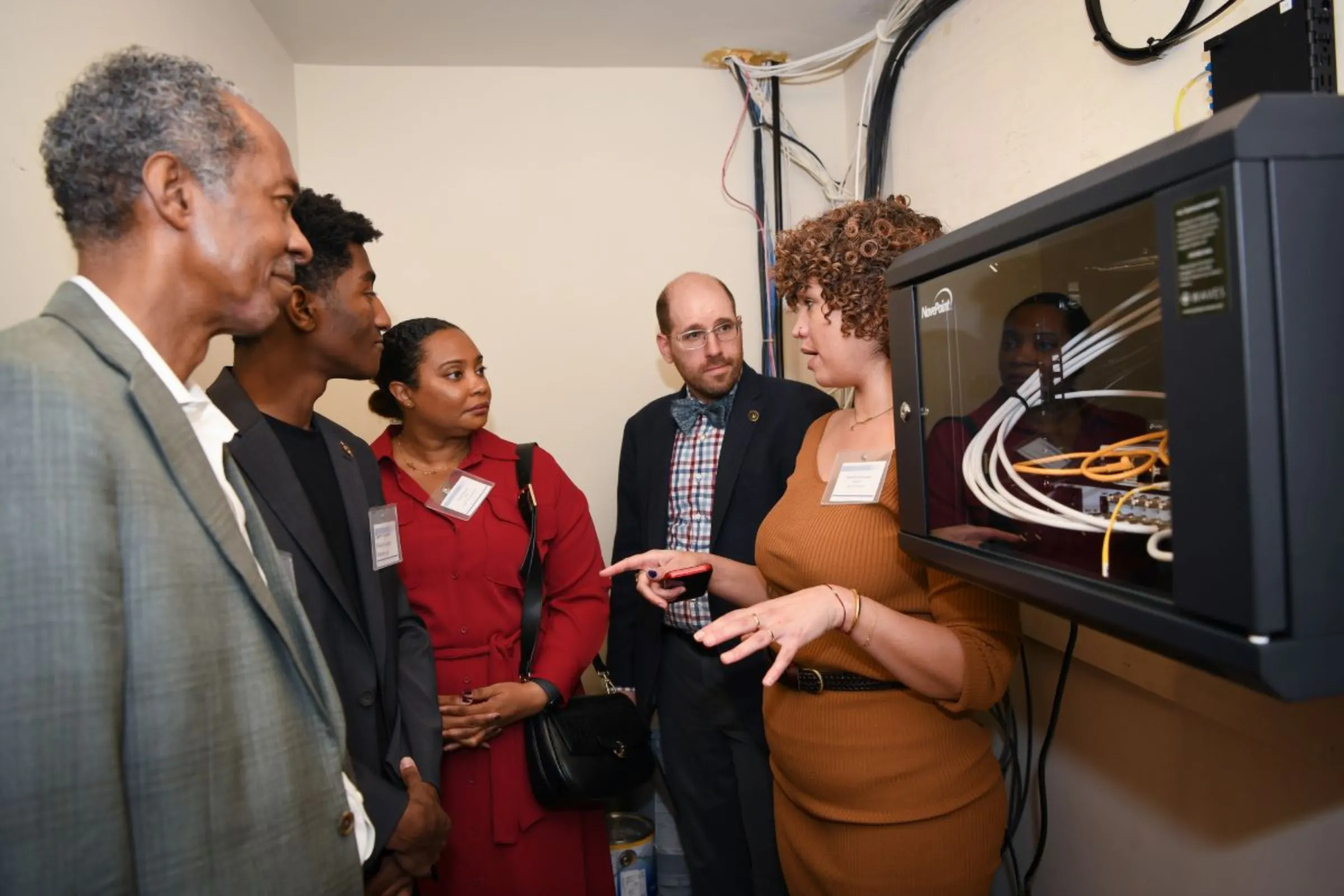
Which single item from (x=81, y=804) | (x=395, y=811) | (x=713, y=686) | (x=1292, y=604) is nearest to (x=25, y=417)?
(x=81, y=804)

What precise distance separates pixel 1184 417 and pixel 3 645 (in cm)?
92

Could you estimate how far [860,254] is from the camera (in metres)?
1.30

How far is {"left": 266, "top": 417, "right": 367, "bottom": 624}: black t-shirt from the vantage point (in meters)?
1.37

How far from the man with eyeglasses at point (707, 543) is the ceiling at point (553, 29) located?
0.84 m

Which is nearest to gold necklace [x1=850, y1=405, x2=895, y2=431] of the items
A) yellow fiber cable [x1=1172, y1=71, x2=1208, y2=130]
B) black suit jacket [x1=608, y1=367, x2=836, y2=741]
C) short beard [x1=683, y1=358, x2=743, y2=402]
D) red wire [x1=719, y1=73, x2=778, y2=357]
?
black suit jacket [x1=608, y1=367, x2=836, y2=741]

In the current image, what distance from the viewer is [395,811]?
1243 millimetres

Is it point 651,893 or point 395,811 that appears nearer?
point 395,811

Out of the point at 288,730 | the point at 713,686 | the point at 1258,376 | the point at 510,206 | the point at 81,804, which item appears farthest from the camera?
the point at 510,206

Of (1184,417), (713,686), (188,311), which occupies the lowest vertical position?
(713,686)

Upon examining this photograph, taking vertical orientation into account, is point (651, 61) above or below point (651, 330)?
above

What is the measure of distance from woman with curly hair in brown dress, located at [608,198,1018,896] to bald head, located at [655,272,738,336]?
2.85 ft

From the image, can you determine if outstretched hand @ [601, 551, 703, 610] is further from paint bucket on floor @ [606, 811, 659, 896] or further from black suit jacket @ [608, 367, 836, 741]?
paint bucket on floor @ [606, 811, 659, 896]

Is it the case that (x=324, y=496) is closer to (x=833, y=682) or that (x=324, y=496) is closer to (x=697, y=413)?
(x=833, y=682)

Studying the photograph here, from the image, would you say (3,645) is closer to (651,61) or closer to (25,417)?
(25,417)
